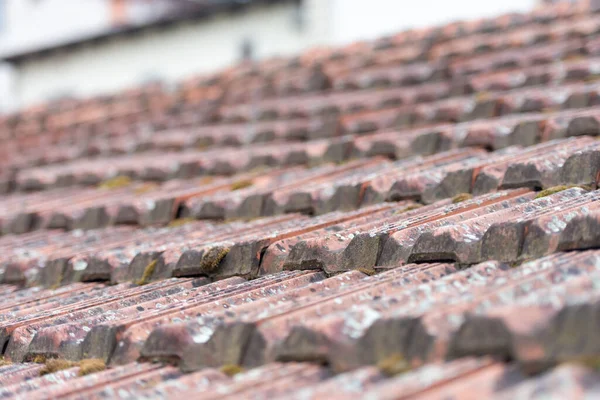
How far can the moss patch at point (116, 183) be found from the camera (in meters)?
4.50

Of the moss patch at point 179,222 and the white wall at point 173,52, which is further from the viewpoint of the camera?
the white wall at point 173,52

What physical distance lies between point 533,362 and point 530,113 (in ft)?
8.21

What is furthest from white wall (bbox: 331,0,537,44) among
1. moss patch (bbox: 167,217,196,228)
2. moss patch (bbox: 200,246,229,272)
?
moss patch (bbox: 200,246,229,272)

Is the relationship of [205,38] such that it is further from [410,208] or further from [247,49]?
[410,208]

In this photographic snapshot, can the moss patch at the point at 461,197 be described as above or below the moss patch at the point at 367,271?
above

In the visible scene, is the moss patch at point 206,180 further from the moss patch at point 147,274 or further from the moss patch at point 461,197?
the moss patch at point 461,197

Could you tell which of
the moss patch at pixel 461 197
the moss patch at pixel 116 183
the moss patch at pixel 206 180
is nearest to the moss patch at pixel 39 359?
the moss patch at pixel 461 197

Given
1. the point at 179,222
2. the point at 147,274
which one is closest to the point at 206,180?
the point at 179,222

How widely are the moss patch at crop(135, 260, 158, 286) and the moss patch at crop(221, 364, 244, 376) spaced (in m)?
0.98

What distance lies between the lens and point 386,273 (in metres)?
2.01

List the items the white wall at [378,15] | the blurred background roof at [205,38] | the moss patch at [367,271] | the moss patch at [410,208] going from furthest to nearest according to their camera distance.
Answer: the blurred background roof at [205,38], the white wall at [378,15], the moss patch at [410,208], the moss patch at [367,271]

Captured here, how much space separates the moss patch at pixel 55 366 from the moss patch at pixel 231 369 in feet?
1.63

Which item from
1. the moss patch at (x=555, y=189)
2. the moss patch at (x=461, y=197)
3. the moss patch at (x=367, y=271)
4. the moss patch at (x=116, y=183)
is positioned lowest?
the moss patch at (x=116, y=183)

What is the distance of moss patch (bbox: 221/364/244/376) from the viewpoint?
1657 mm
